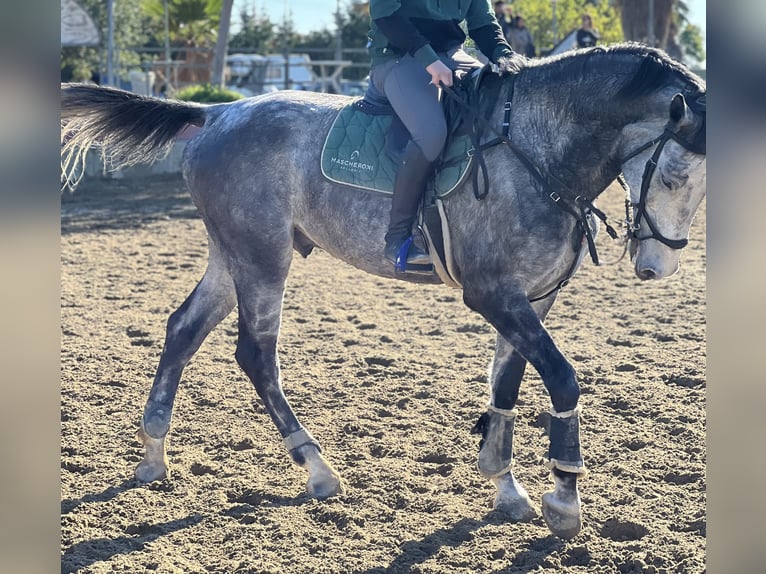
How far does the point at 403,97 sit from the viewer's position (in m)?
4.00

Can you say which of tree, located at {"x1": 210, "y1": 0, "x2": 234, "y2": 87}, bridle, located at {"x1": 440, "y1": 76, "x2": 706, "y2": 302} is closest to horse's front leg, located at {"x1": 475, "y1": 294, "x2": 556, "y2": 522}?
bridle, located at {"x1": 440, "y1": 76, "x2": 706, "y2": 302}

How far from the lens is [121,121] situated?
15.6 ft

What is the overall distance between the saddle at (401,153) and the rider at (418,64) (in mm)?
63

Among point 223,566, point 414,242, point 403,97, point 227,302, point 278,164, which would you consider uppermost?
point 403,97

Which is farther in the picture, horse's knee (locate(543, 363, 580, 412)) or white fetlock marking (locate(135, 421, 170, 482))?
white fetlock marking (locate(135, 421, 170, 482))

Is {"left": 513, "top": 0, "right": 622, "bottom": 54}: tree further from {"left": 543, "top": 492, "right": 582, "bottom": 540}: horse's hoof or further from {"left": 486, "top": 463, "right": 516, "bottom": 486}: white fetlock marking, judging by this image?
{"left": 543, "top": 492, "right": 582, "bottom": 540}: horse's hoof

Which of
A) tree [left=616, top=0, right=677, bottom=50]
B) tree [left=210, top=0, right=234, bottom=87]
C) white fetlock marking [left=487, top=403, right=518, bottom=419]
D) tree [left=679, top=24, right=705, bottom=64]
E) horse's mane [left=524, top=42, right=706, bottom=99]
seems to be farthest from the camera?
tree [left=679, top=24, right=705, bottom=64]

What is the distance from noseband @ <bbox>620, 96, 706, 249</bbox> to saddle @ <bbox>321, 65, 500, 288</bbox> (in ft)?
2.23

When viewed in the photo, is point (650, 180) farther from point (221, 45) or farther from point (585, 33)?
point (221, 45)

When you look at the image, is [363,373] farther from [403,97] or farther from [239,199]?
[403,97]

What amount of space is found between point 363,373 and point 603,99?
2.89 m

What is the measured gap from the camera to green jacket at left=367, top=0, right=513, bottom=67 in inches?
153

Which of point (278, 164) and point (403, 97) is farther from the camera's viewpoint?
point (278, 164)
